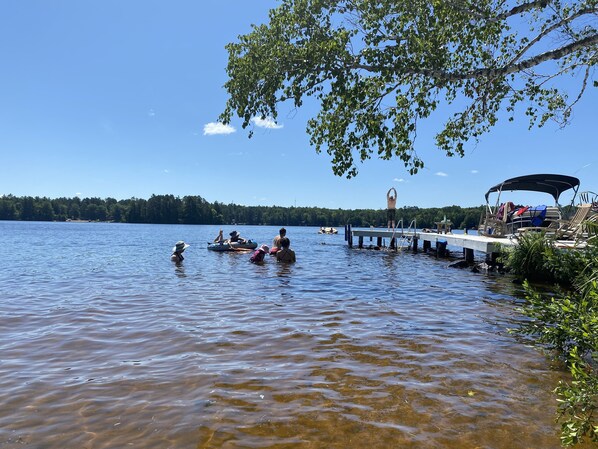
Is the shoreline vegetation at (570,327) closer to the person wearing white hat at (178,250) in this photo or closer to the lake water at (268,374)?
the lake water at (268,374)

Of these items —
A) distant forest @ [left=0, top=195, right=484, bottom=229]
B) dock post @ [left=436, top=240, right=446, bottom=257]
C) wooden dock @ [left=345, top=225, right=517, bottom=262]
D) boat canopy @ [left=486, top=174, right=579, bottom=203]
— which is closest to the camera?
wooden dock @ [left=345, top=225, right=517, bottom=262]

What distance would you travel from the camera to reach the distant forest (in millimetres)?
161375

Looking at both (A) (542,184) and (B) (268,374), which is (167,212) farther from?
A: (B) (268,374)

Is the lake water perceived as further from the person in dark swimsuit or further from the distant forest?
the distant forest

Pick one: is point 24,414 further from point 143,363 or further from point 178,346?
point 178,346

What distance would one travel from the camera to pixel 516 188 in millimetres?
24406

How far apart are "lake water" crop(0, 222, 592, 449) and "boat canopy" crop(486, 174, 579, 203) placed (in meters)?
13.7

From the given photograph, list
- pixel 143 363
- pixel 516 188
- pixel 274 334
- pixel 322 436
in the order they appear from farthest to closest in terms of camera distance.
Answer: pixel 516 188, pixel 274 334, pixel 143 363, pixel 322 436

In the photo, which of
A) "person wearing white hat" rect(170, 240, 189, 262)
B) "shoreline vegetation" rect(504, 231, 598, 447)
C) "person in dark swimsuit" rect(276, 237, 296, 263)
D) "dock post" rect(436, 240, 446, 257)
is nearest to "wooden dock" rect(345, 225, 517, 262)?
"dock post" rect(436, 240, 446, 257)

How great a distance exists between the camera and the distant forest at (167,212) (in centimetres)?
16138

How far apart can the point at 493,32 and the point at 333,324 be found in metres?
9.67

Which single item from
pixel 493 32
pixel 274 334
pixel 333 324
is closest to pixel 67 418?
pixel 274 334

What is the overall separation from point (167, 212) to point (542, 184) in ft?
499

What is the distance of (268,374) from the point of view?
5.59 metres
